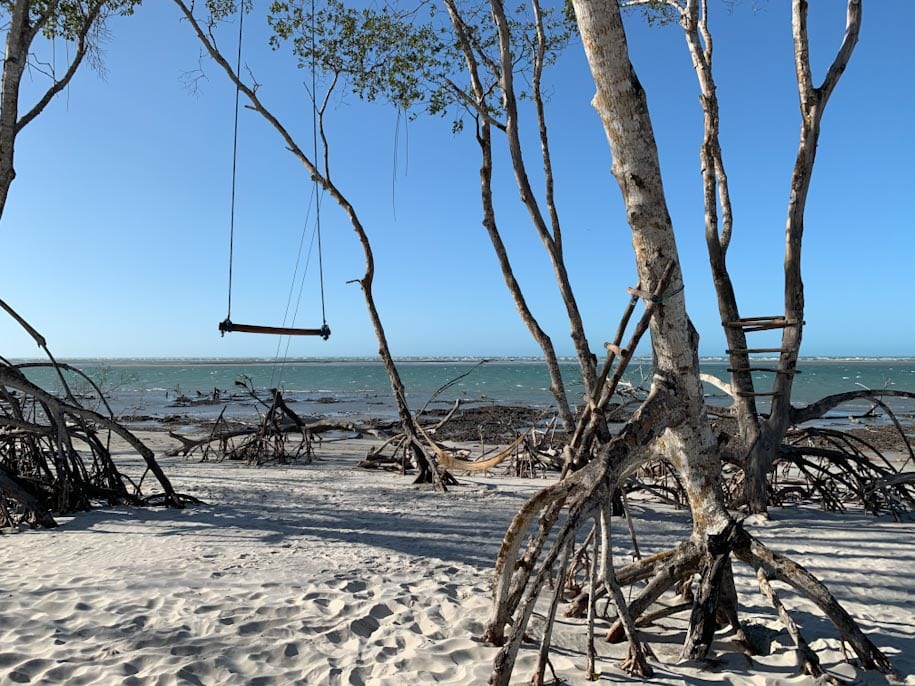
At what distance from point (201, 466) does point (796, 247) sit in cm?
927

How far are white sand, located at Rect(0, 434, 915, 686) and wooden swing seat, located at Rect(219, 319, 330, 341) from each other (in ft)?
6.01

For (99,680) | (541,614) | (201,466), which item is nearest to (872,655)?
(541,614)

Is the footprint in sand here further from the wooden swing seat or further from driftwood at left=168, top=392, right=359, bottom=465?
driftwood at left=168, top=392, right=359, bottom=465

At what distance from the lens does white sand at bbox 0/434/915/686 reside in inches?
108

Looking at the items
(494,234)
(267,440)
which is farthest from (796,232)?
(267,440)

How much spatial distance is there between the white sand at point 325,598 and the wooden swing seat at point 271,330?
183cm

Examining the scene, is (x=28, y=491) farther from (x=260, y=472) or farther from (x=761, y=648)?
(x=761, y=648)

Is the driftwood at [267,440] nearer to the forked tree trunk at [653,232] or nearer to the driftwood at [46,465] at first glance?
the driftwood at [46,465]

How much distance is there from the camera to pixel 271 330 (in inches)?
244

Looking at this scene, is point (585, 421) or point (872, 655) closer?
point (872, 655)

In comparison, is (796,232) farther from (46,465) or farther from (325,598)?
(46,465)

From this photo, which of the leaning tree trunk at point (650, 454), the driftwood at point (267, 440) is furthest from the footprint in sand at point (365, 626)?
the driftwood at point (267, 440)

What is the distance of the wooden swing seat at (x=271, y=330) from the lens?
5973 mm

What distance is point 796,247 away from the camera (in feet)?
18.3
